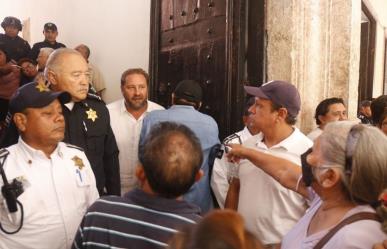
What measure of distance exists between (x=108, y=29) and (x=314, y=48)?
310 cm

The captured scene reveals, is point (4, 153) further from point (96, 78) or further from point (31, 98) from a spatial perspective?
point (96, 78)

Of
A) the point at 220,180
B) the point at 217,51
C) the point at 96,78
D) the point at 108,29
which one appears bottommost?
the point at 220,180

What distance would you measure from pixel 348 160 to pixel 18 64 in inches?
213

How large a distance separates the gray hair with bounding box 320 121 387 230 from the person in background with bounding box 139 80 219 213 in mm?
1646

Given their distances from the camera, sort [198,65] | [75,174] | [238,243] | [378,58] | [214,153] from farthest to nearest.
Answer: [378,58], [198,65], [214,153], [75,174], [238,243]

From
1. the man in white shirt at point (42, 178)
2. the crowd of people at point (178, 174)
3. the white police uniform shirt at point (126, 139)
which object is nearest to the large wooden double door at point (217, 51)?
the crowd of people at point (178, 174)

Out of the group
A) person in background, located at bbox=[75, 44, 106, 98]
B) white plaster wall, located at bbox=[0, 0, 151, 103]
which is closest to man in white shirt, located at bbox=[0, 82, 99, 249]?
white plaster wall, located at bbox=[0, 0, 151, 103]

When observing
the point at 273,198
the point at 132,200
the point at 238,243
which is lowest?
the point at 273,198

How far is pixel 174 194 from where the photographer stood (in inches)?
63.3

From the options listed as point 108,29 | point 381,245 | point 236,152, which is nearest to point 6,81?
point 108,29

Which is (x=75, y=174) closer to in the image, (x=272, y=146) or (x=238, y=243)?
(x=272, y=146)

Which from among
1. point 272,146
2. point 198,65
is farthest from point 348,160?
point 198,65

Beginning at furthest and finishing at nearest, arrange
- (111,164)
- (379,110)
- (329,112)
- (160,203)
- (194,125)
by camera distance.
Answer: (329,112), (379,110), (194,125), (111,164), (160,203)

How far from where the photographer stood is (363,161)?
1548 mm
